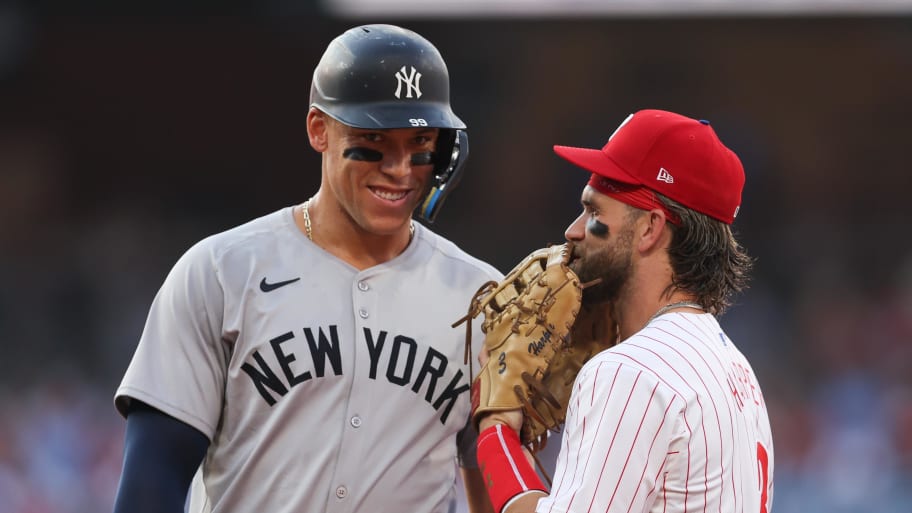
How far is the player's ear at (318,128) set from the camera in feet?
8.81

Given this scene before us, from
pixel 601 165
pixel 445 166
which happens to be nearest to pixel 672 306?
pixel 601 165

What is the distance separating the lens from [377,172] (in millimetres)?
2596

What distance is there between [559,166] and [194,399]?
8.93m

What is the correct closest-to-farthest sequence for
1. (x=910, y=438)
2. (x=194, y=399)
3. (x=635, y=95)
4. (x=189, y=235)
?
(x=194, y=399) → (x=910, y=438) → (x=189, y=235) → (x=635, y=95)

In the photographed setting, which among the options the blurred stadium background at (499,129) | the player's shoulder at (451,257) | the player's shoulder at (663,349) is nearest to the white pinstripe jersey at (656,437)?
the player's shoulder at (663,349)

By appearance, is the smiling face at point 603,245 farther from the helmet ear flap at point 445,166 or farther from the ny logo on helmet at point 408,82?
the ny logo on helmet at point 408,82

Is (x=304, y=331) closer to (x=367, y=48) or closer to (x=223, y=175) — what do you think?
(x=367, y=48)

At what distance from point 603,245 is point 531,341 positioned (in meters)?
0.26

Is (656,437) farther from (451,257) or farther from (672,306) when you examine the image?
(451,257)

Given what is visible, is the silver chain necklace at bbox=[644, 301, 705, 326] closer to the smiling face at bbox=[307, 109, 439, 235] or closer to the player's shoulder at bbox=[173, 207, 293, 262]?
the smiling face at bbox=[307, 109, 439, 235]

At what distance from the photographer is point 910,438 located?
834 centimetres

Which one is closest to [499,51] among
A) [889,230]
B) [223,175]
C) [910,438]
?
[223,175]

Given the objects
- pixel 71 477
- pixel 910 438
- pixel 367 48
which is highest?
pixel 367 48

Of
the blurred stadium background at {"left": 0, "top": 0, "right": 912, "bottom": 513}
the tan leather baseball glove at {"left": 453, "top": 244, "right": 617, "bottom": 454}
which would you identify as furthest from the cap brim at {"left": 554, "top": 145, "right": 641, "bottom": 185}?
the blurred stadium background at {"left": 0, "top": 0, "right": 912, "bottom": 513}
